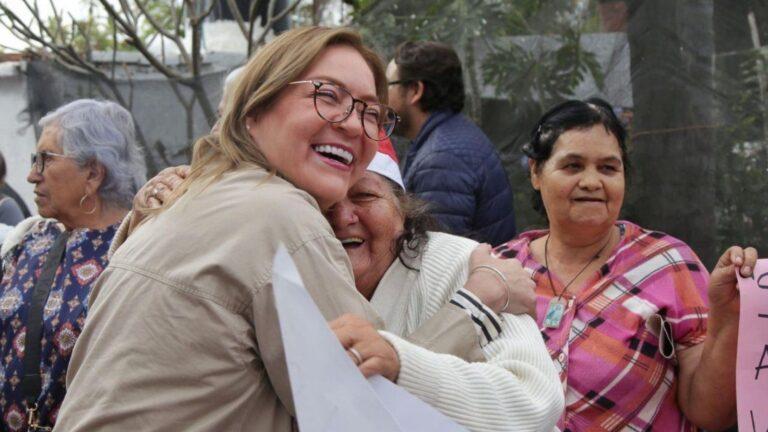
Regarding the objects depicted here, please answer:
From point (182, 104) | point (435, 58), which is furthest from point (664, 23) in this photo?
point (182, 104)

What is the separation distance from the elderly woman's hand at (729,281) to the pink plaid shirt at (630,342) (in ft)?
0.56

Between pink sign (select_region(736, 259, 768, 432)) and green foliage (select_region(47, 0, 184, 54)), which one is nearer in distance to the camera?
pink sign (select_region(736, 259, 768, 432))

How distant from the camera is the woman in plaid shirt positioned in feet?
9.57

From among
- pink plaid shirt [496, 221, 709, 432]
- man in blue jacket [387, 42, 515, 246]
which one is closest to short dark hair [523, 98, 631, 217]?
pink plaid shirt [496, 221, 709, 432]

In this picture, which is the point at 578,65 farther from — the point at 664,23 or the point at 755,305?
the point at 755,305

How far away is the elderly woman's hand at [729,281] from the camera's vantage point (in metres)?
2.79

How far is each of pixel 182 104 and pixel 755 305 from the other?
4.63m

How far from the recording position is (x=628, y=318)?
306cm

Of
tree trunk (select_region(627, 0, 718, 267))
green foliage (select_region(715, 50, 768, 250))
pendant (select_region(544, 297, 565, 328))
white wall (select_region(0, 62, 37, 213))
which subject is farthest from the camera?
white wall (select_region(0, 62, 37, 213))

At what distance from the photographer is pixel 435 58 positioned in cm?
455

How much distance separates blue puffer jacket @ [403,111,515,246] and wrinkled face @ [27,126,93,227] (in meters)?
1.41

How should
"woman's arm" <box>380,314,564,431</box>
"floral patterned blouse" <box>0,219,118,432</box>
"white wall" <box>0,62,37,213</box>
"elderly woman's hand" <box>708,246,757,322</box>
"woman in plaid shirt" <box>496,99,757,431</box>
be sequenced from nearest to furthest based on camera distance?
"woman's arm" <box>380,314,564,431</box> → "elderly woman's hand" <box>708,246,757,322</box> → "woman in plaid shirt" <box>496,99,757,431</box> → "floral patterned blouse" <box>0,219,118,432</box> → "white wall" <box>0,62,37,213</box>

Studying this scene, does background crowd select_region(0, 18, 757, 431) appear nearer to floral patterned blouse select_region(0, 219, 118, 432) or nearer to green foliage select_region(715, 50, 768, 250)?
floral patterned blouse select_region(0, 219, 118, 432)

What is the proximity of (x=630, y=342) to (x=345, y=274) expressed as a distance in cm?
147
